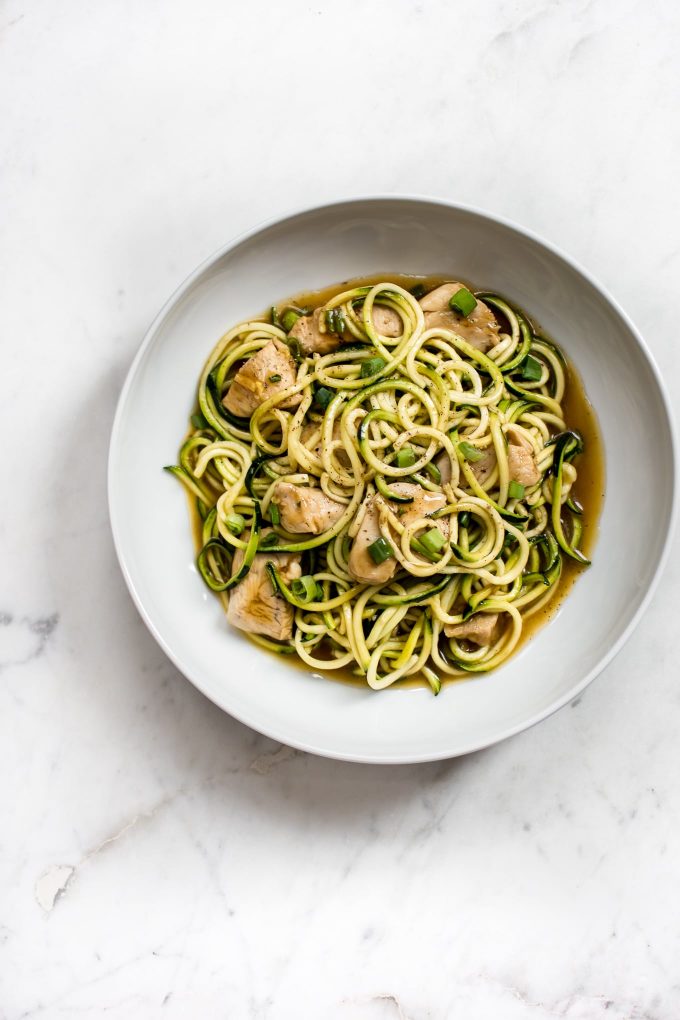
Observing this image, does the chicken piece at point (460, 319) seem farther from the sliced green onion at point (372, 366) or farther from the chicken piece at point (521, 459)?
the chicken piece at point (521, 459)

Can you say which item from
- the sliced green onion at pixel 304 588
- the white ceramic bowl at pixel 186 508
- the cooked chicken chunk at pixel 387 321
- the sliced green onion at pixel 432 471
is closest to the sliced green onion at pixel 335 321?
the cooked chicken chunk at pixel 387 321

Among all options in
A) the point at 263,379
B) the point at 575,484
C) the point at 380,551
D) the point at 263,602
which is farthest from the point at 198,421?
the point at 575,484

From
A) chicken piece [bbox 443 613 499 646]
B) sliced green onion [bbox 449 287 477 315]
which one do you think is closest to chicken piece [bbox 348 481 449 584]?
chicken piece [bbox 443 613 499 646]

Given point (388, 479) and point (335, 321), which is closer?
point (388, 479)

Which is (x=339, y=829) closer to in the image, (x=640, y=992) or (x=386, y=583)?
(x=386, y=583)

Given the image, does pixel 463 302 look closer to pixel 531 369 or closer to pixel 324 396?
pixel 531 369

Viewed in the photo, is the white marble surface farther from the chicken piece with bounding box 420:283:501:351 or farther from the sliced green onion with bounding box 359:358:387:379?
the sliced green onion with bounding box 359:358:387:379
